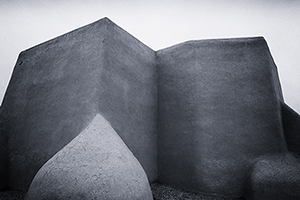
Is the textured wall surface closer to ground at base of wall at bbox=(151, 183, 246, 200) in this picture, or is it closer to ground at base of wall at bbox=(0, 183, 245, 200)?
ground at base of wall at bbox=(0, 183, 245, 200)

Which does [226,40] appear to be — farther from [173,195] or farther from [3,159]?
[3,159]

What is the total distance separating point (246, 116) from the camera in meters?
3.69

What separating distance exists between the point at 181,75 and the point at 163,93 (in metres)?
0.68

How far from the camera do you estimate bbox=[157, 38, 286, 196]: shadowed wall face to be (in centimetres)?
349

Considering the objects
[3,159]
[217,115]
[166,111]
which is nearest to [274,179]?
[217,115]

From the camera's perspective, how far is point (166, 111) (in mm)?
4383

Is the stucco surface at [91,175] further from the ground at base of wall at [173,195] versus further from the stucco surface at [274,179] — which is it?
the stucco surface at [274,179]

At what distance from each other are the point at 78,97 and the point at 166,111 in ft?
7.12

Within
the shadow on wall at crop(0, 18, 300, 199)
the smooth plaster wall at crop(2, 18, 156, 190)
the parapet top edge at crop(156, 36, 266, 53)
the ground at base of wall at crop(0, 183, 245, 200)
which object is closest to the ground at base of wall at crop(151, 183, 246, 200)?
the ground at base of wall at crop(0, 183, 245, 200)

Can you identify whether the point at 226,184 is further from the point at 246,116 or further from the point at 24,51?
the point at 24,51

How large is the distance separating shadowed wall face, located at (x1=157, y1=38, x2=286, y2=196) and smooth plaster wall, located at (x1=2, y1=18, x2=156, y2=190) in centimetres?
57

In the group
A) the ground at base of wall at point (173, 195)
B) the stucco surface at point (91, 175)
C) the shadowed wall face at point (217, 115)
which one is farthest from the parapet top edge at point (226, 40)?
the ground at base of wall at point (173, 195)

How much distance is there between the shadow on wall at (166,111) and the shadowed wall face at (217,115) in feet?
0.07

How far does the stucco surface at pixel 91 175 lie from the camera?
72.4 inches
